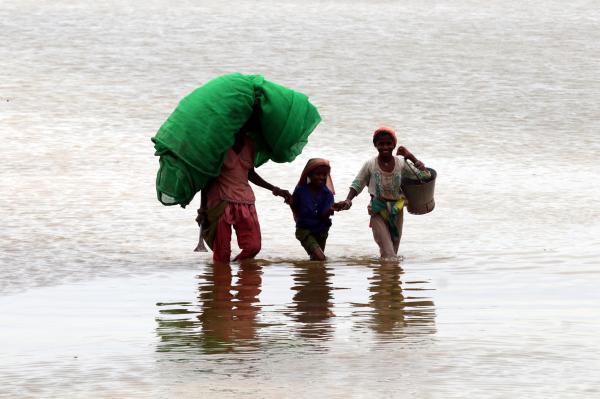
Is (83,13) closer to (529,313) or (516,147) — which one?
(516,147)

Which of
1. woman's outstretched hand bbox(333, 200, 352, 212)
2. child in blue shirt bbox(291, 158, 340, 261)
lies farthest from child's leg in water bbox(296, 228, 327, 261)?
woman's outstretched hand bbox(333, 200, 352, 212)

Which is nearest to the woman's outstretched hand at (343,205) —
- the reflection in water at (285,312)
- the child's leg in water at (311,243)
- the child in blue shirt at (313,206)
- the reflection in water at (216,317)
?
the child in blue shirt at (313,206)

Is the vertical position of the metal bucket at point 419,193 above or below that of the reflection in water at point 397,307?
above

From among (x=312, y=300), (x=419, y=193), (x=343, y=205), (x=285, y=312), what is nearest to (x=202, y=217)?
(x=343, y=205)

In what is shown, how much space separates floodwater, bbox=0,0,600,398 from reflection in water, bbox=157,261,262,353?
1.1 inches

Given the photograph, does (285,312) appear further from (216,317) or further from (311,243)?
(311,243)

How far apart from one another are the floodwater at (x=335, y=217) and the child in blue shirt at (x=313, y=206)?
0.66 ft

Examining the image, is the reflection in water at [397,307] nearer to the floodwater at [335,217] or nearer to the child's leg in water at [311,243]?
the floodwater at [335,217]

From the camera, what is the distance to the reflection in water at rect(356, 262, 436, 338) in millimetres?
7957

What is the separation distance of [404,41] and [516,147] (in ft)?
27.2

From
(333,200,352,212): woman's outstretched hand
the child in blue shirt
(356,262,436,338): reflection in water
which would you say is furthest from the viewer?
the child in blue shirt

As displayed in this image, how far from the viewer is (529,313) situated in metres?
8.41

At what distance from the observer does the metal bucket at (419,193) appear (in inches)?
448

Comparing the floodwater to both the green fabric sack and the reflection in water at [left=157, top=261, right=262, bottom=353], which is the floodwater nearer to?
the reflection in water at [left=157, top=261, right=262, bottom=353]
